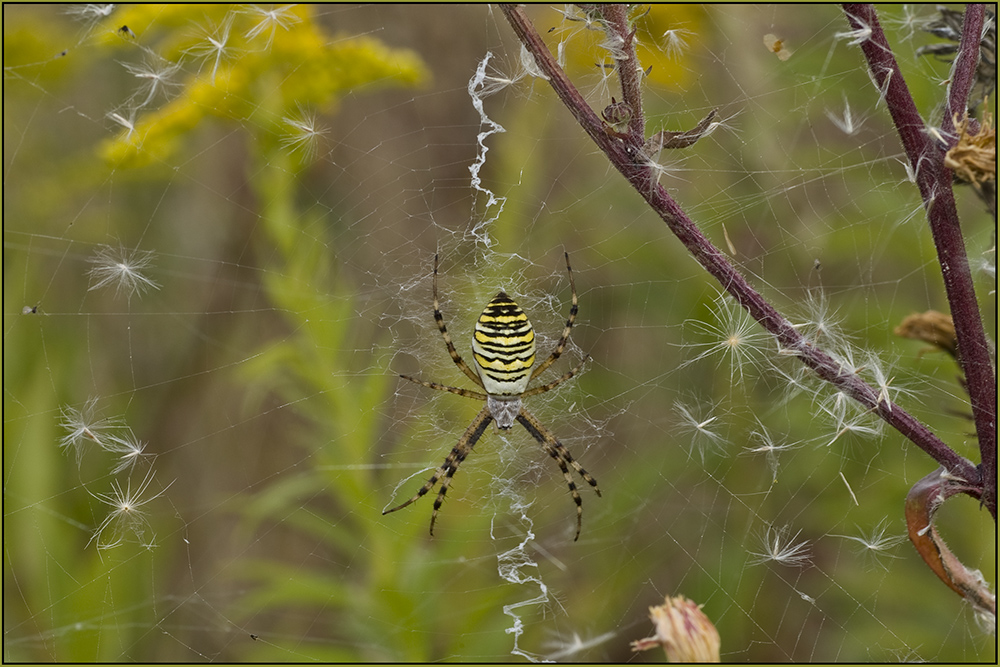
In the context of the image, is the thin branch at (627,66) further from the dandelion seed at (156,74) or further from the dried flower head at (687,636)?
the dandelion seed at (156,74)

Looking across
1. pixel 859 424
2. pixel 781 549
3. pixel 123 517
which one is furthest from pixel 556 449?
pixel 123 517

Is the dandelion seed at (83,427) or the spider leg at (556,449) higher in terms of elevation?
the dandelion seed at (83,427)

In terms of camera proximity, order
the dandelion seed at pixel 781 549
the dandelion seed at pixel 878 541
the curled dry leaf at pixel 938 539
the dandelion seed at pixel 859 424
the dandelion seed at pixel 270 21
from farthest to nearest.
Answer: the dandelion seed at pixel 781 549
the dandelion seed at pixel 878 541
the dandelion seed at pixel 270 21
the dandelion seed at pixel 859 424
the curled dry leaf at pixel 938 539

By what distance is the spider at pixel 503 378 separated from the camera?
8.47 feet

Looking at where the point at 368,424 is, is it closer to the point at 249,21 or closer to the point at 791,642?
the point at 249,21

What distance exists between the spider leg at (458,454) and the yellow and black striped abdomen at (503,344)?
0.40 m

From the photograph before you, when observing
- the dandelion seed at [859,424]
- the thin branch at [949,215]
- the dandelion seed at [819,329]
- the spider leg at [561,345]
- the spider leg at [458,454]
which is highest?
the thin branch at [949,215]

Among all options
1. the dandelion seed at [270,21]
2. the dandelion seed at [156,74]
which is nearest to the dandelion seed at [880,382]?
the dandelion seed at [270,21]

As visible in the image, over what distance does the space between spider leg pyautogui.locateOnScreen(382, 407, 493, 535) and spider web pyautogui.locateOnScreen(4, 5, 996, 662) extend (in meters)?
0.07

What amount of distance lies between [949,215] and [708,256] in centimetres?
44

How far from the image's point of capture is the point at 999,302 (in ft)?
5.02

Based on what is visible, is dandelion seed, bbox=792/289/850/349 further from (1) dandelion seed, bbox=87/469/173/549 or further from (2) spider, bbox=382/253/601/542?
(1) dandelion seed, bbox=87/469/173/549

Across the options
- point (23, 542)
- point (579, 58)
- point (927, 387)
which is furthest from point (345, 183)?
point (927, 387)

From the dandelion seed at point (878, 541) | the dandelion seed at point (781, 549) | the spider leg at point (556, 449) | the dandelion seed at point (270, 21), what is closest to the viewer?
the dandelion seed at point (270, 21)
